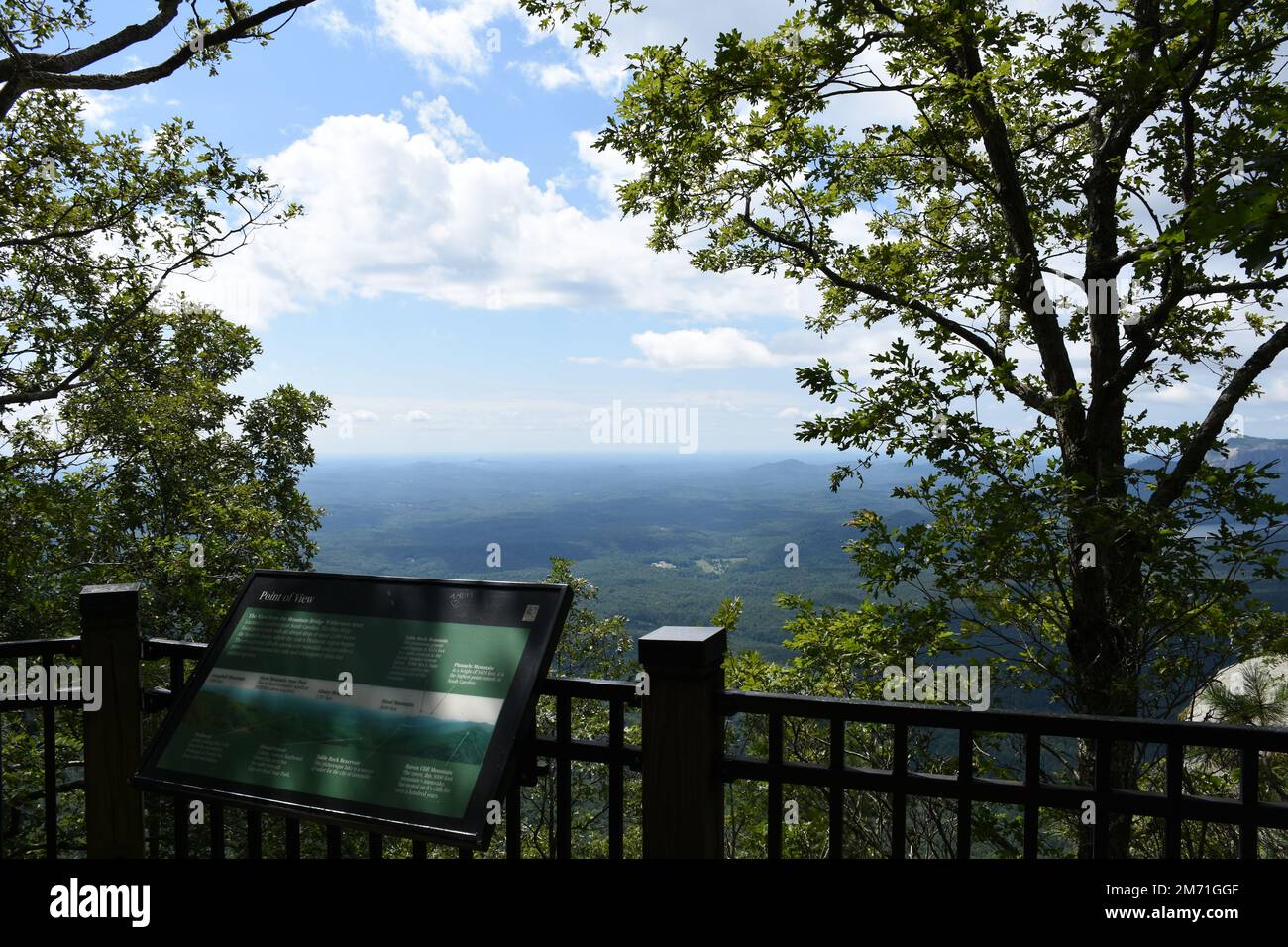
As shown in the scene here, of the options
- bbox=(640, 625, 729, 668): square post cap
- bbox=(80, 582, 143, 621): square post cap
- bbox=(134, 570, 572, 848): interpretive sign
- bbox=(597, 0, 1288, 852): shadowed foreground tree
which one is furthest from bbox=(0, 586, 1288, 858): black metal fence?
bbox=(597, 0, 1288, 852): shadowed foreground tree

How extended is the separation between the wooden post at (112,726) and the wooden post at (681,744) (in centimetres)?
225

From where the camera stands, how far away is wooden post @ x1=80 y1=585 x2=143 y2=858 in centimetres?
300

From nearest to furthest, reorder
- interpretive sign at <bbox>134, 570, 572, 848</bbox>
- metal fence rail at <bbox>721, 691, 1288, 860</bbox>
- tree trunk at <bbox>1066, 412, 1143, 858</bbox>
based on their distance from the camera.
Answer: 1. metal fence rail at <bbox>721, 691, 1288, 860</bbox>
2. interpretive sign at <bbox>134, 570, 572, 848</bbox>
3. tree trunk at <bbox>1066, 412, 1143, 858</bbox>

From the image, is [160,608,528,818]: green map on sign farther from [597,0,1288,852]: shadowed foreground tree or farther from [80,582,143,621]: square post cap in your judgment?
[597,0,1288,852]: shadowed foreground tree

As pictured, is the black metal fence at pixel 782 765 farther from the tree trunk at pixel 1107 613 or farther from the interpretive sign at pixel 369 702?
the tree trunk at pixel 1107 613

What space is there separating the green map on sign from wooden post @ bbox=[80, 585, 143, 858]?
0.68m

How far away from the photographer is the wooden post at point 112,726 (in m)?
3.00

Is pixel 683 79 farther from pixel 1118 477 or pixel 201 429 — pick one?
pixel 201 429

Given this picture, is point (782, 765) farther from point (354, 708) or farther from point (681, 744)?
point (354, 708)

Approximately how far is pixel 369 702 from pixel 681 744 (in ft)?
3.26

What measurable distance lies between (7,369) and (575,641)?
11.8 m

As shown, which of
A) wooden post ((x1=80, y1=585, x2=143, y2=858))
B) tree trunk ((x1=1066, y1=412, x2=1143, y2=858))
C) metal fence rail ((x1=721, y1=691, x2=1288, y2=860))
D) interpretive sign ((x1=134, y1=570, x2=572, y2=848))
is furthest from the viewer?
tree trunk ((x1=1066, y1=412, x2=1143, y2=858))
